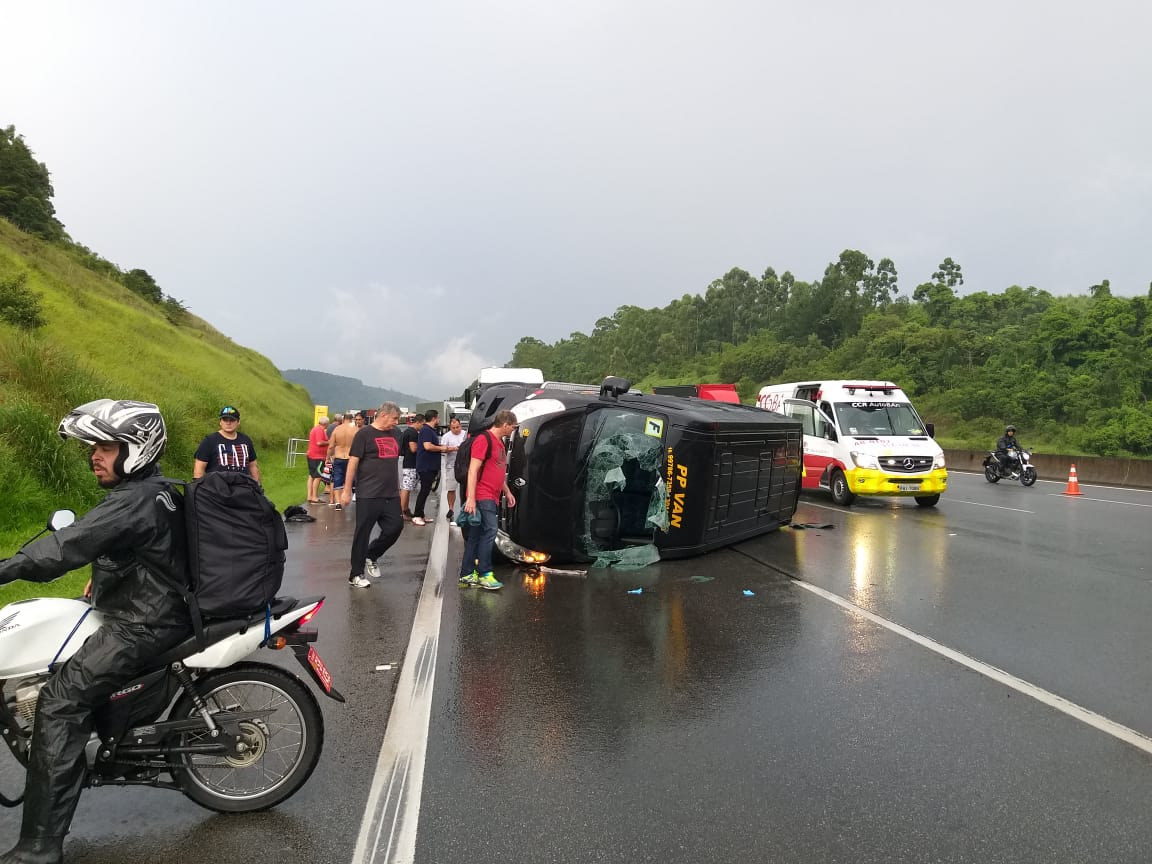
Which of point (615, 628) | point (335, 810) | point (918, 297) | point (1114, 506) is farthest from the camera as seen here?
point (918, 297)

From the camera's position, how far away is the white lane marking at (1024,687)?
13.4 ft

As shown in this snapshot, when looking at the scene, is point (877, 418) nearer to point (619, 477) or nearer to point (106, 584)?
point (619, 477)

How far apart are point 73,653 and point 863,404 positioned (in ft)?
48.5

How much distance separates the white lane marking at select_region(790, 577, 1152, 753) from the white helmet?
4.98 m

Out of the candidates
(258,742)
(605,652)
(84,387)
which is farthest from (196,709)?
(84,387)

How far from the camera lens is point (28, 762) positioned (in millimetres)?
2926

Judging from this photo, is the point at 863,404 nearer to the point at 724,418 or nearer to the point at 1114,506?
the point at 1114,506

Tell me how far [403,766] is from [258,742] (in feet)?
2.39

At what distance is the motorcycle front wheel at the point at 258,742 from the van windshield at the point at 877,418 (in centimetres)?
1336

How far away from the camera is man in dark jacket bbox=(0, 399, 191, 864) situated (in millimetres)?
2854

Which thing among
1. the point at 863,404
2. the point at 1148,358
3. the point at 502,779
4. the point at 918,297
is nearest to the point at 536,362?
the point at 918,297

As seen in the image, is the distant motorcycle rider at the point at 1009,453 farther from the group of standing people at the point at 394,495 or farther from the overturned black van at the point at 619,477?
the group of standing people at the point at 394,495

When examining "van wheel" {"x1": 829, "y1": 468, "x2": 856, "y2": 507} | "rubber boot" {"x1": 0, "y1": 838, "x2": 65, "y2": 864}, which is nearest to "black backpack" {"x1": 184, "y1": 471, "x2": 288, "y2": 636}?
"rubber boot" {"x1": 0, "y1": 838, "x2": 65, "y2": 864}

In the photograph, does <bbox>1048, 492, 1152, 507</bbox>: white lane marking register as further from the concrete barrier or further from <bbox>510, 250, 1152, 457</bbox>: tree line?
<bbox>510, 250, 1152, 457</bbox>: tree line
